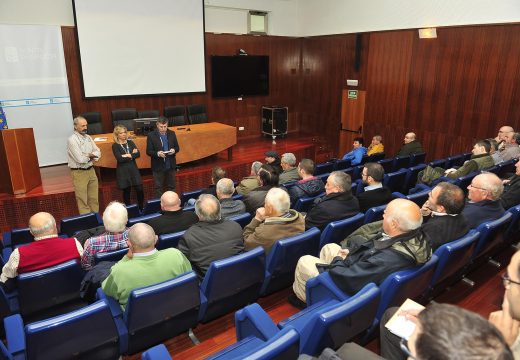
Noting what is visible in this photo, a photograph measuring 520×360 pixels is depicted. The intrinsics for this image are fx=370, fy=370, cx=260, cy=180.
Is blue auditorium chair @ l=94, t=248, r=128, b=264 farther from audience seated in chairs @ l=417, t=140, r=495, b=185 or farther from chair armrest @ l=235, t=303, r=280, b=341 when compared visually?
audience seated in chairs @ l=417, t=140, r=495, b=185

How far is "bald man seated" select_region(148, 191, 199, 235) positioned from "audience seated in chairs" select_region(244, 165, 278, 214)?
0.73 metres

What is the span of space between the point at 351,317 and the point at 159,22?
8.03 meters

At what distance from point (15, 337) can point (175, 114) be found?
6942 millimetres

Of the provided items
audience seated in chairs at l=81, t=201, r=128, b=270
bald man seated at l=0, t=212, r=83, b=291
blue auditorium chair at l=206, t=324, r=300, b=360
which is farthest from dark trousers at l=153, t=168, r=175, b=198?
blue auditorium chair at l=206, t=324, r=300, b=360

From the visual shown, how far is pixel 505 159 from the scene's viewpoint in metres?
5.41

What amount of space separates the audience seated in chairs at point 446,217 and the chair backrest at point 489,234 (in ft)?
0.51

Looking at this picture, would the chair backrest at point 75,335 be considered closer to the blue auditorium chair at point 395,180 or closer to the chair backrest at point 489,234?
the chair backrest at point 489,234

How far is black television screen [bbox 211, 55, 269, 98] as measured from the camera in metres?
9.44

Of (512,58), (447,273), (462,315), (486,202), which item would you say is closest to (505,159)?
(512,58)

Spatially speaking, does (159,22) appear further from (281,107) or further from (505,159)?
(505,159)

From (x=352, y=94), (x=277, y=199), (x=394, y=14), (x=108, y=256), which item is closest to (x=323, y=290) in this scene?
(x=277, y=199)

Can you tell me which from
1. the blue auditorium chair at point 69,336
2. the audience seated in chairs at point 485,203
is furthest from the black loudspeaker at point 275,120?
the blue auditorium chair at point 69,336

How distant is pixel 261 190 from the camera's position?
13.5 feet

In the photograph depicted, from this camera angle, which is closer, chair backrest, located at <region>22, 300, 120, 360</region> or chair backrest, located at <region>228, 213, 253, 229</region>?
chair backrest, located at <region>22, 300, 120, 360</region>
